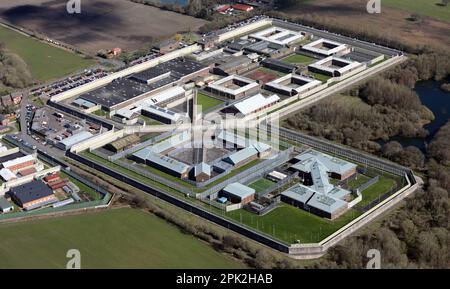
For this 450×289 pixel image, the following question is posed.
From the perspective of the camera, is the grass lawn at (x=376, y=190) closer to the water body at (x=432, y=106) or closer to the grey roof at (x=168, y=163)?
the water body at (x=432, y=106)

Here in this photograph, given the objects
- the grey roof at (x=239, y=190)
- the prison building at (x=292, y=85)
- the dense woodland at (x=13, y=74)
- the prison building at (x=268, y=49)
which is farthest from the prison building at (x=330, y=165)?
the dense woodland at (x=13, y=74)

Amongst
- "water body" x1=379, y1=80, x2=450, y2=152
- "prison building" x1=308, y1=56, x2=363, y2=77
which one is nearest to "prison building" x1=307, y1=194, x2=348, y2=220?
"water body" x1=379, y1=80, x2=450, y2=152

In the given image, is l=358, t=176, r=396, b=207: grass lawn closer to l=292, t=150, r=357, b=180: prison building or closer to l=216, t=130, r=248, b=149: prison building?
l=292, t=150, r=357, b=180: prison building

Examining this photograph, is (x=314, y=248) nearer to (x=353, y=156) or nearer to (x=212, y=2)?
(x=353, y=156)

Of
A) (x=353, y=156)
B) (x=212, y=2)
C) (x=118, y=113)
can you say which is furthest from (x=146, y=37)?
(x=353, y=156)

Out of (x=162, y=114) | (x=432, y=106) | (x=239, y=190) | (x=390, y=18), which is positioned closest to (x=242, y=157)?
(x=239, y=190)
